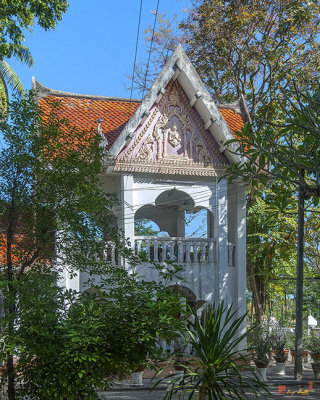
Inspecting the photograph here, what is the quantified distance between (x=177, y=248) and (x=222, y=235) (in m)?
1.43

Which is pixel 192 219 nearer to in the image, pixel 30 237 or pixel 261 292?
pixel 261 292

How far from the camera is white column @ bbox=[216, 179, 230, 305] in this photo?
2127 cm

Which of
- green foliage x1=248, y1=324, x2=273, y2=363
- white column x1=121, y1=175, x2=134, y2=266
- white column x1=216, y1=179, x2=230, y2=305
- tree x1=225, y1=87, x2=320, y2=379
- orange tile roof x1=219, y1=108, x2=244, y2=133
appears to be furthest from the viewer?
orange tile roof x1=219, y1=108, x2=244, y2=133

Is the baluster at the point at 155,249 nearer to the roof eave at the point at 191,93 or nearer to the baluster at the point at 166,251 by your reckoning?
the baluster at the point at 166,251

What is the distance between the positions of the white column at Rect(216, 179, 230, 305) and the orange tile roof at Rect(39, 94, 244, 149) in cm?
195

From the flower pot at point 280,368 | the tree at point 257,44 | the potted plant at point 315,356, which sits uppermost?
the tree at point 257,44

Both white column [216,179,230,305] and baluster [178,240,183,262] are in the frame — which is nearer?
baluster [178,240,183,262]

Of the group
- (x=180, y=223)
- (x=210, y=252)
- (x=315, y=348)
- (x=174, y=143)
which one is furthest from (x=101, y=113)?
Result: (x=315, y=348)

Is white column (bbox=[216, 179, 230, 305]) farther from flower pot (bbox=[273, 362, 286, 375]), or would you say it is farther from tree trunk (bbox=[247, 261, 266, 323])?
tree trunk (bbox=[247, 261, 266, 323])

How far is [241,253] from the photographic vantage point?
21.8m

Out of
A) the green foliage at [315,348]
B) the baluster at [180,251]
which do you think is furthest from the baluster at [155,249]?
the green foliage at [315,348]

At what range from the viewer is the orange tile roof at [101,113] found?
21.3m

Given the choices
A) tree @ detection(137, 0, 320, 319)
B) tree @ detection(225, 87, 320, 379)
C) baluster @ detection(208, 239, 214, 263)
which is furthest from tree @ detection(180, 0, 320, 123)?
tree @ detection(225, 87, 320, 379)

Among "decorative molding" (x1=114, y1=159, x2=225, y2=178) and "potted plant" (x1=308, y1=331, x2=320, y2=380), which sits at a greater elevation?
"decorative molding" (x1=114, y1=159, x2=225, y2=178)
